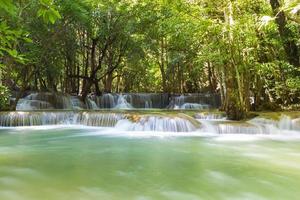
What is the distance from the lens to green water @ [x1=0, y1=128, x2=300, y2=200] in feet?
14.8

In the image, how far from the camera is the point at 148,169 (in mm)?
5891

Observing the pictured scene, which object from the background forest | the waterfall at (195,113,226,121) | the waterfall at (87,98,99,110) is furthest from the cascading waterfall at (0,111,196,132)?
the waterfall at (87,98,99,110)

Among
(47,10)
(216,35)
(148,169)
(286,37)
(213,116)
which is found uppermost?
(286,37)

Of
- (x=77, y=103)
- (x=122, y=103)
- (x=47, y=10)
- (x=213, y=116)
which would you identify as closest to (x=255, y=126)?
(x=213, y=116)

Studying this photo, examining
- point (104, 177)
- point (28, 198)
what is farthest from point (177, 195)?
point (28, 198)

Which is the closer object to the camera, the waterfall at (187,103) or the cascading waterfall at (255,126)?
the cascading waterfall at (255,126)

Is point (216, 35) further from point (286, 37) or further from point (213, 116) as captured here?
point (286, 37)

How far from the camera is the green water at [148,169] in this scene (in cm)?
452

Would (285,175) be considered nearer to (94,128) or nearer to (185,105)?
(94,128)

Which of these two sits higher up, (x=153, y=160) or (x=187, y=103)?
(x=187, y=103)

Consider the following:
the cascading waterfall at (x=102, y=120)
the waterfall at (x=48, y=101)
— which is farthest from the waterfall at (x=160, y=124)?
the waterfall at (x=48, y=101)

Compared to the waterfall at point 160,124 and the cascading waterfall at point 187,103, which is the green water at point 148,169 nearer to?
the waterfall at point 160,124

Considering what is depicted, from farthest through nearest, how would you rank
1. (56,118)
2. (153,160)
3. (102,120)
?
(56,118), (102,120), (153,160)

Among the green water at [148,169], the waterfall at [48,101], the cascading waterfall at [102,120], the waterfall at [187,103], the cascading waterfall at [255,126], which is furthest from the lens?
the waterfall at [187,103]
